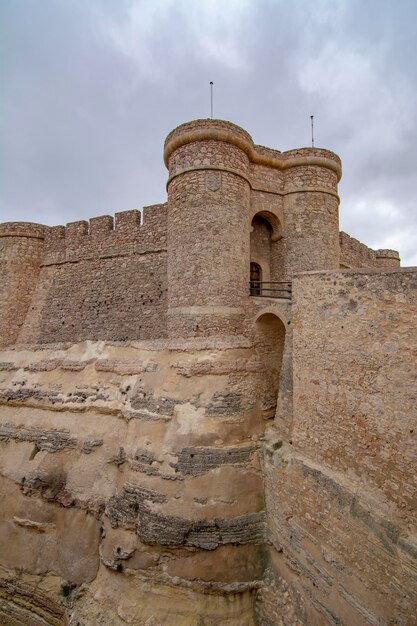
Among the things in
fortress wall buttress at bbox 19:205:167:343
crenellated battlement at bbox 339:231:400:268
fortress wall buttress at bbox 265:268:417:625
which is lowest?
fortress wall buttress at bbox 265:268:417:625

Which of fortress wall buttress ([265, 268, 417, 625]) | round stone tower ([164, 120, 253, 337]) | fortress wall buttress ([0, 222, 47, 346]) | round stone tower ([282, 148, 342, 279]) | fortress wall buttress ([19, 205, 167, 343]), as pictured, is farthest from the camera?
fortress wall buttress ([0, 222, 47, 346])

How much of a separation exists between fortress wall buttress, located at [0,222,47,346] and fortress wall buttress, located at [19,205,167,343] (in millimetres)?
342

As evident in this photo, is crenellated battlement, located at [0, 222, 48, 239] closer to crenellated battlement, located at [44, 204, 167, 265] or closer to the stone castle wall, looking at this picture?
the stone castle wall

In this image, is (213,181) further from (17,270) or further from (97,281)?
(17,270)

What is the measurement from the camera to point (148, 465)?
7594 mm

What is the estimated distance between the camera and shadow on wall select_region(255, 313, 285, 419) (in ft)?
28.0

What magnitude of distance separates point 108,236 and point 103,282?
1656 mm

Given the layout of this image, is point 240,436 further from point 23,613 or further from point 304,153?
point 304,153

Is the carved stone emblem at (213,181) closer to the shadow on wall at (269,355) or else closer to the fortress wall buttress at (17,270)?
the shadow on wall at (269,355)

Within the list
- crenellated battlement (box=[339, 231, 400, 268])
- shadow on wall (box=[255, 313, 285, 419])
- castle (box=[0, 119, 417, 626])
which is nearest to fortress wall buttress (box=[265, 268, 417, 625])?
castle (box=[0, 119, 417, 626])

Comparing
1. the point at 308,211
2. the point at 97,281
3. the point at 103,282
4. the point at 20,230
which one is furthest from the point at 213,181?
the point at 20,230

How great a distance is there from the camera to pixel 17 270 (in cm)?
1331

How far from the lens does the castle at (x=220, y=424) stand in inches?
204

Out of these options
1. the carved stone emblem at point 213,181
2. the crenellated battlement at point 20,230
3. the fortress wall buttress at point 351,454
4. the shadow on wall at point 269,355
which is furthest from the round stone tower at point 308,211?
the crenellated battlement at point 20,230
